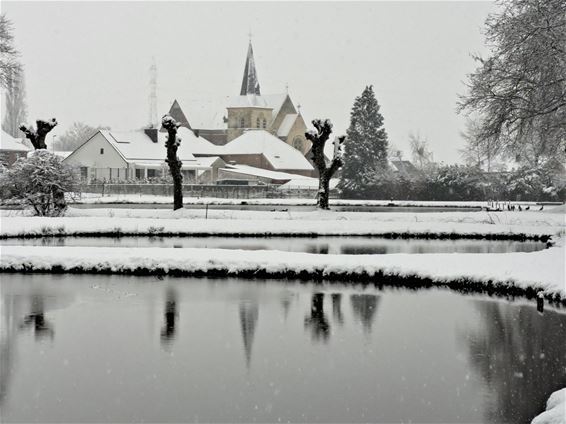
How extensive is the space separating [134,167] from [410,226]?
183 ft

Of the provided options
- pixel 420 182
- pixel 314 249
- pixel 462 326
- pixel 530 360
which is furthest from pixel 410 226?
pixel 420 182

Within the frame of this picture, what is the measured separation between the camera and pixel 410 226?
35062 mm

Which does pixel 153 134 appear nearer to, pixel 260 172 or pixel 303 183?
pixel 260 172

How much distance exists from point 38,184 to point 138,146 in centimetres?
5136

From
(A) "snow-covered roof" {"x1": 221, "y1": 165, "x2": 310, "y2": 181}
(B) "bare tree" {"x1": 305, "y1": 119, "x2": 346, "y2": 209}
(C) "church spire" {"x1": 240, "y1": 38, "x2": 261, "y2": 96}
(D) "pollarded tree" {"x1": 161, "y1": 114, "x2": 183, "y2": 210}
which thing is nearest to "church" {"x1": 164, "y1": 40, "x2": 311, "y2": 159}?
(C) "church spire" {"x1": 240, "y1": 38, "x2": 261, "y2": 96}

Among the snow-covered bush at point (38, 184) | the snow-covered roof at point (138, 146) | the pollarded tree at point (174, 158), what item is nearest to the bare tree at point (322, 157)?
the pollarded tree at point (174, 158)

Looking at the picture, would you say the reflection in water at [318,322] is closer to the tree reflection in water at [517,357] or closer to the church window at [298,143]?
the tree reflection in water at [517,357]

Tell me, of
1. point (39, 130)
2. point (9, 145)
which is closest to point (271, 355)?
point (39, 130)

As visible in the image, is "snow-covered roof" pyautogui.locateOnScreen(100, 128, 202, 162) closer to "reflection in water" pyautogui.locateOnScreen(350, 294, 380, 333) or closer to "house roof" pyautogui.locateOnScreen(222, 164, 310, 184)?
"house roof" pyautogui.locateOnScreen(222, 164, 310, 184)

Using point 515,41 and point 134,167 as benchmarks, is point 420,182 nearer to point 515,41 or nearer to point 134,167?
point 134,167

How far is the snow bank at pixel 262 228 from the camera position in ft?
108

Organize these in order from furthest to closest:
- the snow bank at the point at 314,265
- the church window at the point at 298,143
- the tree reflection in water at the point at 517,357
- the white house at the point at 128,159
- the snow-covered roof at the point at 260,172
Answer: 1. the church window at the point at 298,143
2. the snow-covered roof at the point at 260,172
3. the white house at the point at 128,159
4. the snow bank at the point at 314,265
5. the tree reflection in water at the point at 517,357

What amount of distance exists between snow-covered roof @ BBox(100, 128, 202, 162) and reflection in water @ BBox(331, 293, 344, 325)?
7039 centimetres

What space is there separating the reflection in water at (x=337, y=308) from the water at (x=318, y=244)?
8.34 metres
